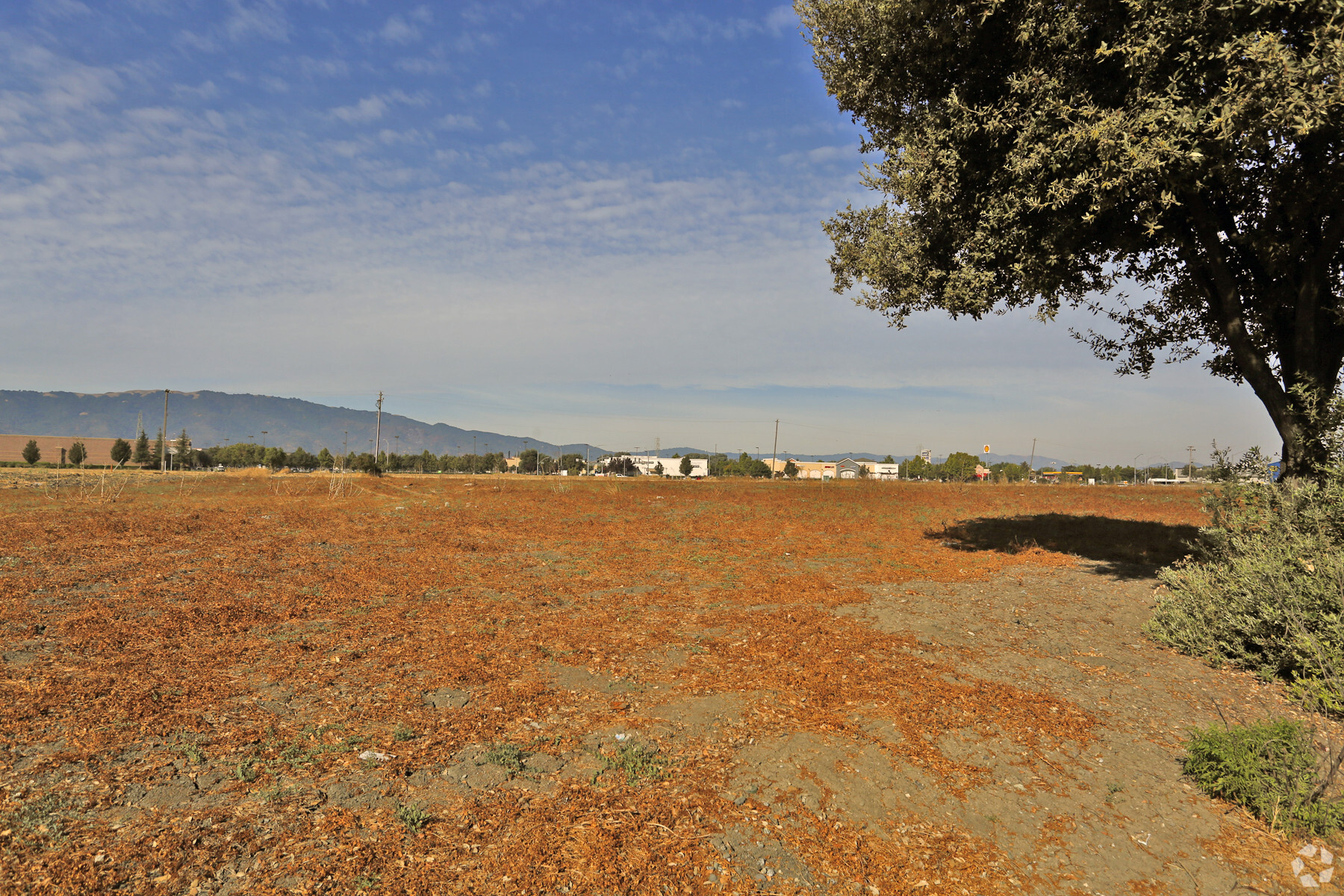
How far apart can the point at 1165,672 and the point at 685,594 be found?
7.34 meters

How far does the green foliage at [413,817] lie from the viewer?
13.1 ft

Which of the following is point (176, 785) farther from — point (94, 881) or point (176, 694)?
point (176, 694)

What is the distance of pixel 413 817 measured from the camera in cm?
407

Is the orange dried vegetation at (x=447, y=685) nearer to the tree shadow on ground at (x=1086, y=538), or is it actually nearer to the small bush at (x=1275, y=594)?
the tree shadow on ground at (x=1086, y=538)

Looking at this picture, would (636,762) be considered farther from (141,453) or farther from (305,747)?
(141,453)

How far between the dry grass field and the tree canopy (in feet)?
18.5

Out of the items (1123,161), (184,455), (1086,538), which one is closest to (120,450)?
(184,455)

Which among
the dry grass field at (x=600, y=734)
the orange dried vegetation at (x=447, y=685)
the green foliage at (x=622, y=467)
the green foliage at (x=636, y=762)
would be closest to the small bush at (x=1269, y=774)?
the dry grass field at (x=600, y=734)

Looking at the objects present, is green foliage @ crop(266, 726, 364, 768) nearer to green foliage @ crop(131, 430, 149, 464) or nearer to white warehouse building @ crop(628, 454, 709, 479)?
green foliage @ crop(131, 430, 149, 464)

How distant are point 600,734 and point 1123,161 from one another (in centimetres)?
1078

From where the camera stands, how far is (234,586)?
11.1m

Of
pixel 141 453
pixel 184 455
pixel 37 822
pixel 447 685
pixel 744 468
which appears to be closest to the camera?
pixel 37 822

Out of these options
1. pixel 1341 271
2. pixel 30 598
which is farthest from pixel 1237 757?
pixel 30 598

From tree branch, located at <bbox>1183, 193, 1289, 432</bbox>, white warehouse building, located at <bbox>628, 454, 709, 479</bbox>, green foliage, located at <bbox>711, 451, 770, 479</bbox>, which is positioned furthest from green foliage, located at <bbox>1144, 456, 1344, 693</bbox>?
green foliage, located at <bbox>711, 451, 770, 479</bbox>
